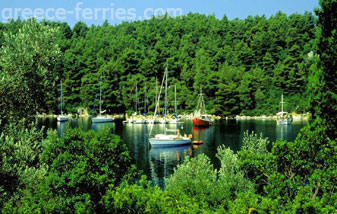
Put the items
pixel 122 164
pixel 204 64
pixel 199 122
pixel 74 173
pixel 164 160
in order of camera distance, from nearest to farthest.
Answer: pixel 74 173 → pixel 122 164 → pixel 164 160 → pixel 199 122 → pixel 204 64

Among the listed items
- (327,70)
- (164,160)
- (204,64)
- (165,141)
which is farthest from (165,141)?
(204,64)

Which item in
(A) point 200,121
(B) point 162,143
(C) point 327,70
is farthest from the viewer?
(A) point 200,121

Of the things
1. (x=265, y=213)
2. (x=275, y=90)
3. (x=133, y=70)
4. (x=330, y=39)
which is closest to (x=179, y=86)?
(x=133, y=70)

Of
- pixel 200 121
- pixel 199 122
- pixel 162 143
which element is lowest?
pixel 162 143

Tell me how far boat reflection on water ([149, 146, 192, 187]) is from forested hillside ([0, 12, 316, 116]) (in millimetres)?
53320

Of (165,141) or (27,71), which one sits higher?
(27,71)

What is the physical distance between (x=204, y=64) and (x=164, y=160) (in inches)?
3006

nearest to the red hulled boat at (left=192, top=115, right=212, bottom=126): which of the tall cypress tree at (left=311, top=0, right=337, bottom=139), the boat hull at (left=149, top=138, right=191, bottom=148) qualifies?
the boat hull at (left=149, top=138, right=191, bottom=148)

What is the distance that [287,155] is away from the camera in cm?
1262

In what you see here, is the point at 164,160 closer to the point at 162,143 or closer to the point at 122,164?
the point at 162,143

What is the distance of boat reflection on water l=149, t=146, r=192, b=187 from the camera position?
3259 cm

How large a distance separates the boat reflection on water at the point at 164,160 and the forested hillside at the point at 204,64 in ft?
175

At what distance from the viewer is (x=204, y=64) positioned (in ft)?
370

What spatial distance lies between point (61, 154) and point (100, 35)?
467 feet
